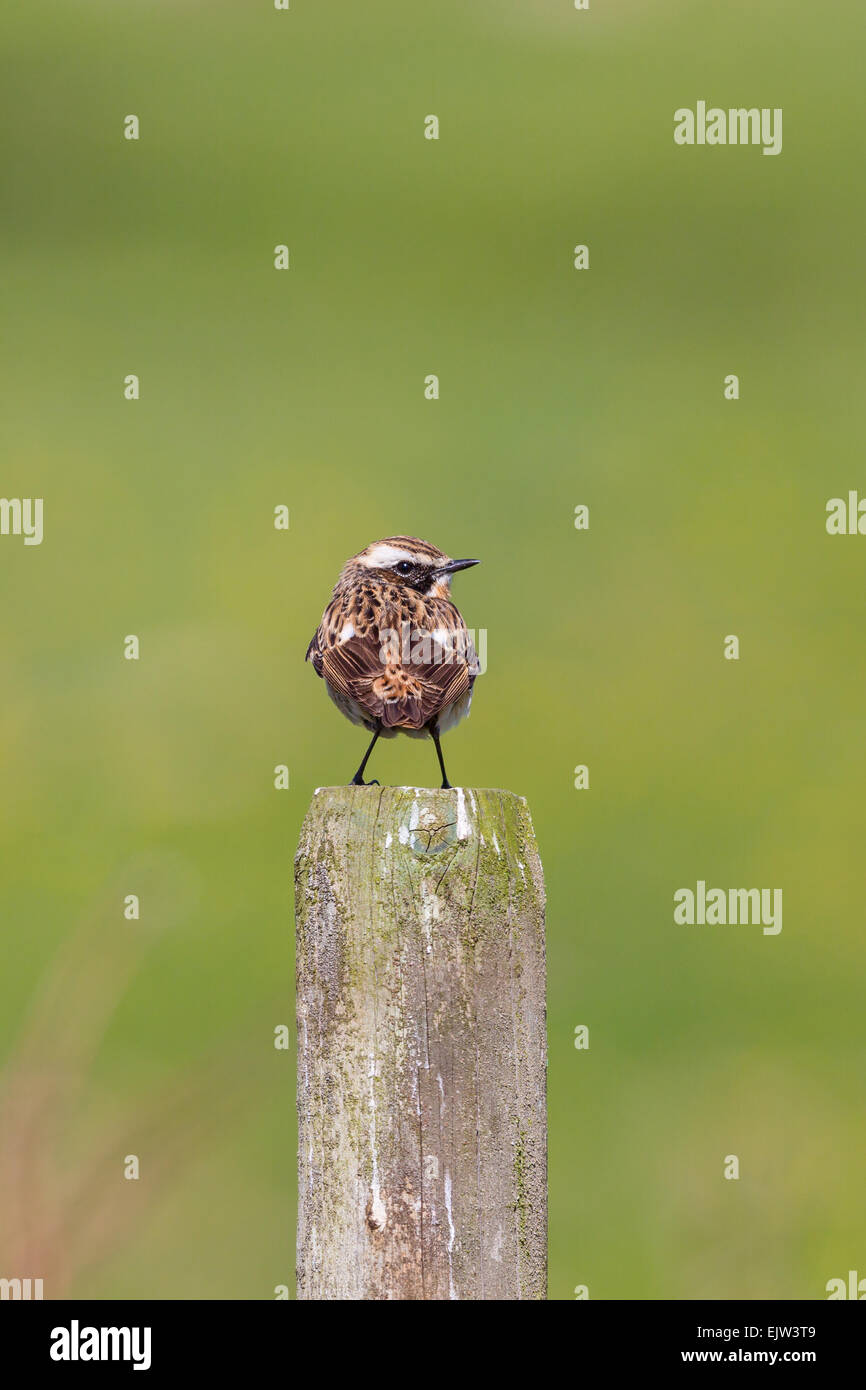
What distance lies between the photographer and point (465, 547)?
18.9 metres

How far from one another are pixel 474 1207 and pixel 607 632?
50.1 feet

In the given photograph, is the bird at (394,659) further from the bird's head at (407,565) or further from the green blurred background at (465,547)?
the green blurred background at (465,547)

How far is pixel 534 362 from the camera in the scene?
85.7 feet

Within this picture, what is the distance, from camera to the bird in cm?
625

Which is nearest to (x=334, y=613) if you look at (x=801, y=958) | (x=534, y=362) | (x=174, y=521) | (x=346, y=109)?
(x=801, y=958)

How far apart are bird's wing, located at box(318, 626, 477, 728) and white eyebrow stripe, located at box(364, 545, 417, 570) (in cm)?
82

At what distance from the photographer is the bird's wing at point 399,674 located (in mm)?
6227

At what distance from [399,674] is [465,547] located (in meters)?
12.7

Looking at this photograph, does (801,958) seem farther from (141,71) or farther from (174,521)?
(141,71)
